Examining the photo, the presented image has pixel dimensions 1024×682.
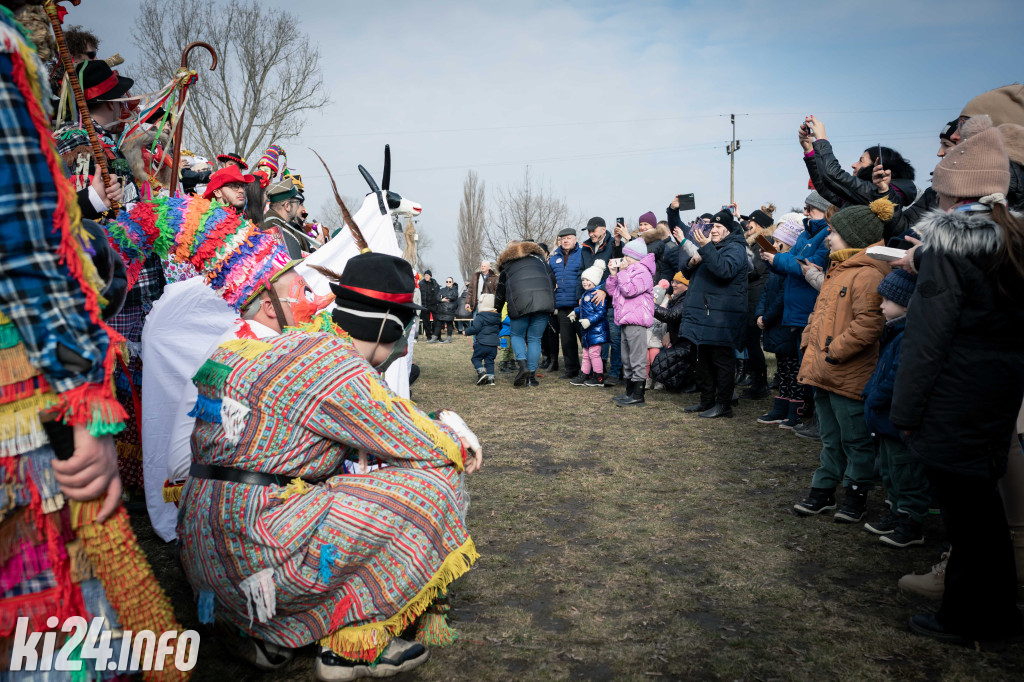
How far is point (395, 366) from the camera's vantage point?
16.6ft

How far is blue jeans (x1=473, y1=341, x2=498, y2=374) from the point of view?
9.84 metres

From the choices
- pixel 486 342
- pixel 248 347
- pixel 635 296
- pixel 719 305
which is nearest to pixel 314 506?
pixel 248 347

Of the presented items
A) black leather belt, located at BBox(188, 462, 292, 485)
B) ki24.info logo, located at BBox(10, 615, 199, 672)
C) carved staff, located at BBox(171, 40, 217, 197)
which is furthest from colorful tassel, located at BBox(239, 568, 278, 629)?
carved staff, located at BBox(171, 40, 217, 197)

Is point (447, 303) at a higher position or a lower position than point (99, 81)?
lower

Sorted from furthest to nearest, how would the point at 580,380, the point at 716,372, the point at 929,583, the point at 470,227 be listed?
the point at 470,227 < the point at 580,380 < the point at 716,372 < the point at 929,583

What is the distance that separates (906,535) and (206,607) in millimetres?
3382

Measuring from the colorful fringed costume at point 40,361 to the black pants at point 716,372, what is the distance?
6.07m

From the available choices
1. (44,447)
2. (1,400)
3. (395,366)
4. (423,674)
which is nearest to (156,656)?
(44,447)

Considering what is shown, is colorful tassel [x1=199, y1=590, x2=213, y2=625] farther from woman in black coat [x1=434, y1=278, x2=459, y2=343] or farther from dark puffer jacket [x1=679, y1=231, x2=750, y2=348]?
woman in black coat [x1=434, y1=278, x2=459, y2=343]

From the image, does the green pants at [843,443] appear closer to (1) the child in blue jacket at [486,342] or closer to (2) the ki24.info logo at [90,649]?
(2) the ki24.info logo at [90,649]

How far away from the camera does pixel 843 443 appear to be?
3.93 meters

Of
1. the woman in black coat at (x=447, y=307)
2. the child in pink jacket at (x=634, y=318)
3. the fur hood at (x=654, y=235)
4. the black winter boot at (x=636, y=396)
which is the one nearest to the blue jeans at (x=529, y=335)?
the child in pink jacket at (x=634, y=318)

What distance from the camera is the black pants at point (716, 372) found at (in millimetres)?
6863

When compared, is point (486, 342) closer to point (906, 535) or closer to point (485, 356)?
point (485, 356)
